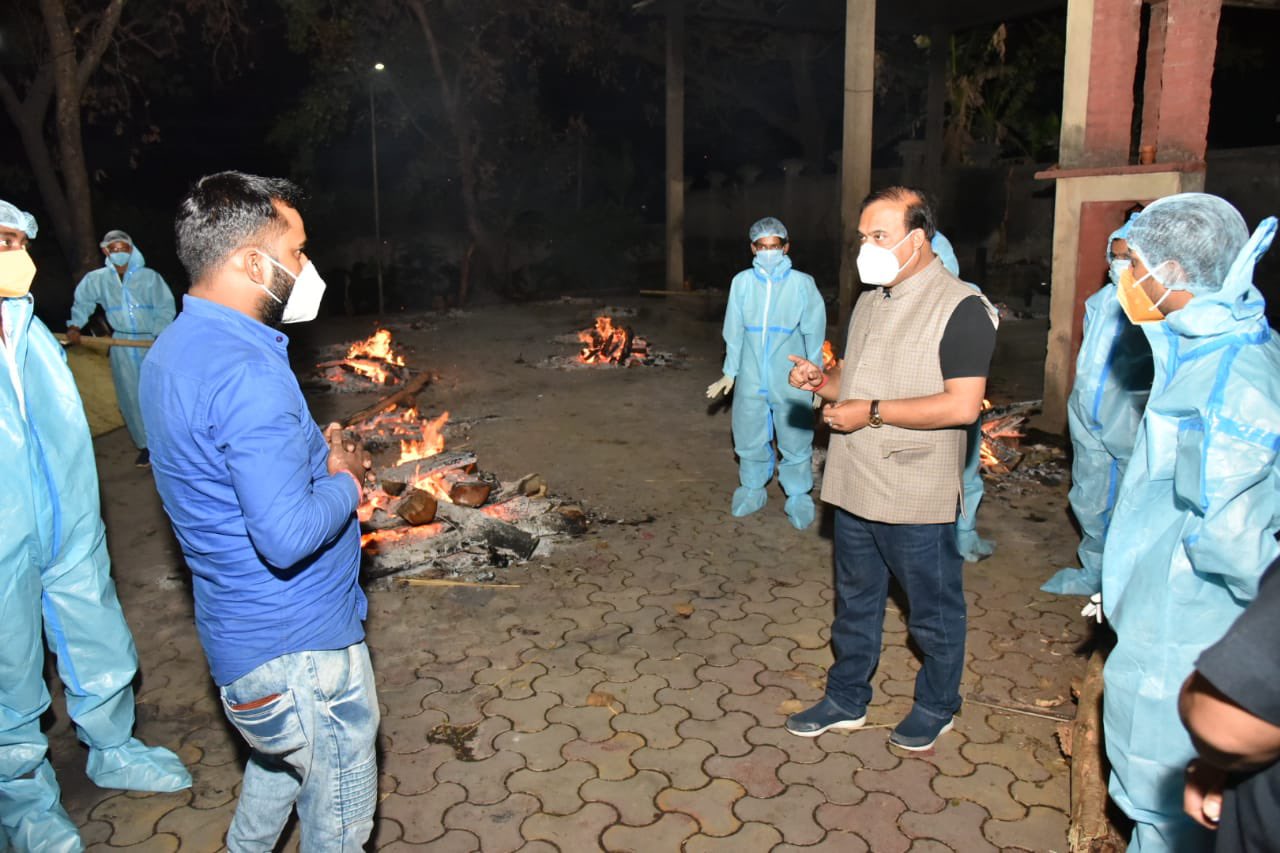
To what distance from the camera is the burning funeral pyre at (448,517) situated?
233 inches

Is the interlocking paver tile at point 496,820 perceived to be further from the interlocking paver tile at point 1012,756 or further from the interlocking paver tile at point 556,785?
the interlocking paver tile at point 1012,756

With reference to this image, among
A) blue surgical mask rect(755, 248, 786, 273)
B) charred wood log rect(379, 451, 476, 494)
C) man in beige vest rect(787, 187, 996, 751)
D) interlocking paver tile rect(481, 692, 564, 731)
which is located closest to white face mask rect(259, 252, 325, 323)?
man in beige vest rect(787, 187, 996, 751)

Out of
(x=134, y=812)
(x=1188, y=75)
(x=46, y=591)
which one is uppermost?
(x=1188, y=75)

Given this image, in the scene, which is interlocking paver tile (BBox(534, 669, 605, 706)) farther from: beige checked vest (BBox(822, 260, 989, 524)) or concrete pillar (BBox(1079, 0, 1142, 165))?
concrete pillar (BBox(1079, 0, 1142, 165))

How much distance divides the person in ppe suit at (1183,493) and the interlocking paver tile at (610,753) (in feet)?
6.10

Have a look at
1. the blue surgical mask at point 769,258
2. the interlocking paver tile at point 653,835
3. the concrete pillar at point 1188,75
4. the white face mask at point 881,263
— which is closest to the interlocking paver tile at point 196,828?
the interlocking paver tile at point 653,835

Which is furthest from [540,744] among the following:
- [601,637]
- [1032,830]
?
[1032,830]

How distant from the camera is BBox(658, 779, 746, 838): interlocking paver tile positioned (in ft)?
11.1

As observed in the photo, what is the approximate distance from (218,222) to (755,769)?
2.85 meters

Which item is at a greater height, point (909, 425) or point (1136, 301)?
point (1136, 301)

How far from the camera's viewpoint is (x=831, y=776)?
368 centimetres

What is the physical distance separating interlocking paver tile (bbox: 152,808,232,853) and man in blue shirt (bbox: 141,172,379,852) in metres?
1.04

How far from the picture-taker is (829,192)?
1944 centimetres

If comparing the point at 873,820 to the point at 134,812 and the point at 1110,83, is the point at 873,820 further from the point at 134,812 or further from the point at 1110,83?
the point at 1110,83
